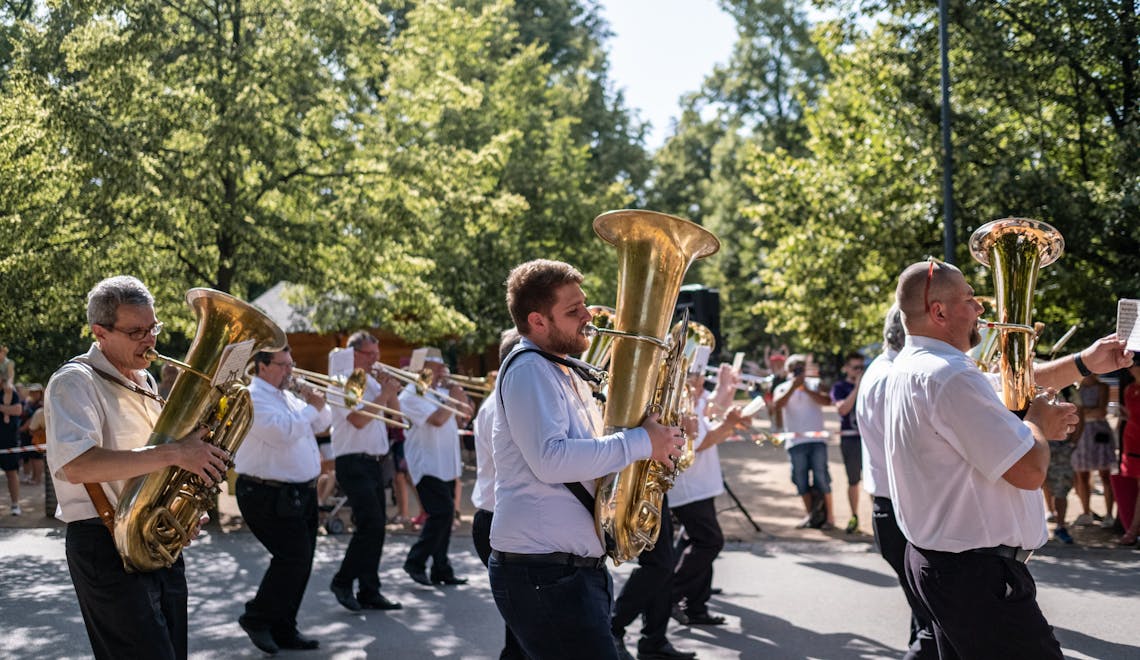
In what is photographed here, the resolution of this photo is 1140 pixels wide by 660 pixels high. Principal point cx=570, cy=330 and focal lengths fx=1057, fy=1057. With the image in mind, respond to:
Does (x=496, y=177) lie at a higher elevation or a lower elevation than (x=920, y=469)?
higher

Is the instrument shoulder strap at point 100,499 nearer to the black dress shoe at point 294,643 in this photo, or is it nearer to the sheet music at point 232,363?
the sheet music at point 232,363

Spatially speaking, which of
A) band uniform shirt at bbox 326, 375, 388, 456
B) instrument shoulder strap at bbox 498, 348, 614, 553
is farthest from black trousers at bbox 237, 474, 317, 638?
instrument shoulder strap at bbox 498, 348, 614, 553

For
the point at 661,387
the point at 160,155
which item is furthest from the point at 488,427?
the point at 160,155

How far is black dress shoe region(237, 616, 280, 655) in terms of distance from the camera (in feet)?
20.7

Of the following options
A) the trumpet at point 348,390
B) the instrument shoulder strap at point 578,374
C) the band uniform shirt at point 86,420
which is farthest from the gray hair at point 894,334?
the band uniform shirt at point 86,420

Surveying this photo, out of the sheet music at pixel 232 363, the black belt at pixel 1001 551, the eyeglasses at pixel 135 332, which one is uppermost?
the eyeglasses at pixel 135 332

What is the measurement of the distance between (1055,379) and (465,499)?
1075 cm

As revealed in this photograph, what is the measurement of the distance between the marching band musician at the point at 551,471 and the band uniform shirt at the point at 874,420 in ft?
6.47

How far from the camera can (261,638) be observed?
634cm

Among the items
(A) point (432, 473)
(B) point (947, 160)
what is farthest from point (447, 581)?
(B) point (947, 160)

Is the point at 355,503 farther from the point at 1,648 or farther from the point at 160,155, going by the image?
the point at 160,155

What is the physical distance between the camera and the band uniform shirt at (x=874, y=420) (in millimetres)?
5277

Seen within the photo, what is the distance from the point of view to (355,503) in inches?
308

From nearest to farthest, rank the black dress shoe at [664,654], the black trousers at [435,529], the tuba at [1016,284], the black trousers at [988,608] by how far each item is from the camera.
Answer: the black trousers at [988,608] → the tuba at [1016,284] → the black dress shoe at [664,654] → the black trousers at [435,529]
